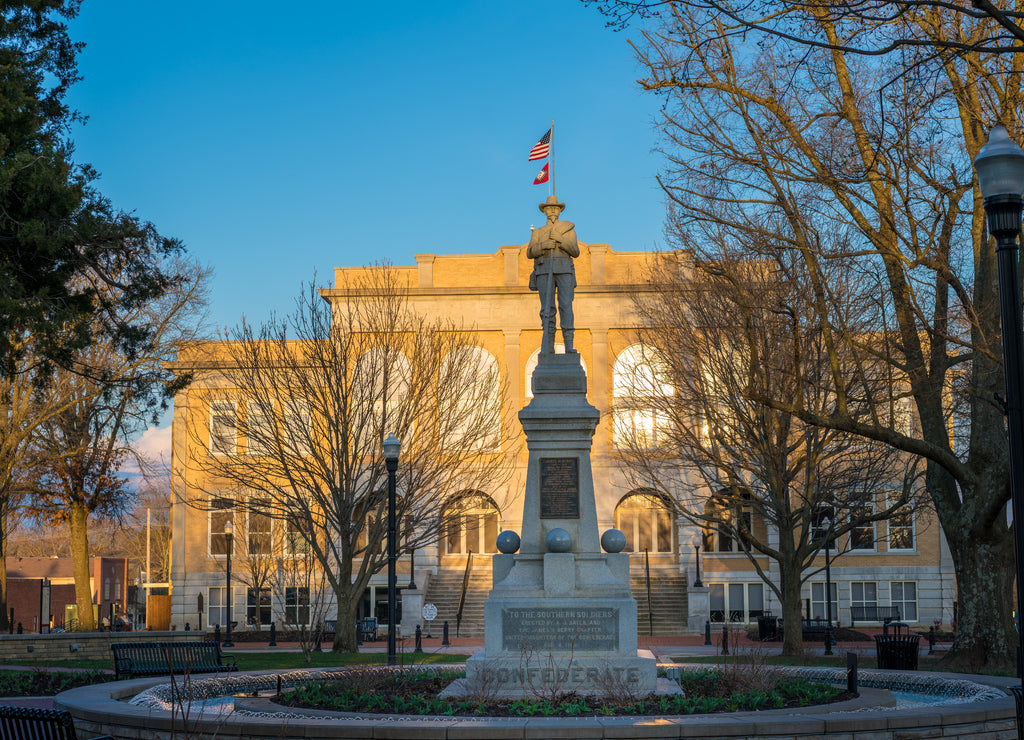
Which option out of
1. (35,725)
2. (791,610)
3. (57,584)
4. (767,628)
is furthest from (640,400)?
(57,584)

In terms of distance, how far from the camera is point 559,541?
14.7 m

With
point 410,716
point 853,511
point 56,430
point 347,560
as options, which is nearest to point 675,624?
point 853,511

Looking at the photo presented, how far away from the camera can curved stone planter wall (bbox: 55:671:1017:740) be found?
9680mm

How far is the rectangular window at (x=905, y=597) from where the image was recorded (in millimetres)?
44469

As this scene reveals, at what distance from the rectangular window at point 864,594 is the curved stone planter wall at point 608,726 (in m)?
34.4

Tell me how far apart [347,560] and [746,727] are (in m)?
18.6

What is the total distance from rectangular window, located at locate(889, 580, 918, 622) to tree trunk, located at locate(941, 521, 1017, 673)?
87.0 feet

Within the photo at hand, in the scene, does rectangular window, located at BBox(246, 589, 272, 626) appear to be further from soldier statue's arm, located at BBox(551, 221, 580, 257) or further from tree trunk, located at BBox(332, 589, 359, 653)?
soldier statue's arm, located at BBox(551, 221, 580, 257)

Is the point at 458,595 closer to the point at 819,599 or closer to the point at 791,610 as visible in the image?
the point at 819,599

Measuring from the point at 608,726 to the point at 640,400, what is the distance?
810 inches

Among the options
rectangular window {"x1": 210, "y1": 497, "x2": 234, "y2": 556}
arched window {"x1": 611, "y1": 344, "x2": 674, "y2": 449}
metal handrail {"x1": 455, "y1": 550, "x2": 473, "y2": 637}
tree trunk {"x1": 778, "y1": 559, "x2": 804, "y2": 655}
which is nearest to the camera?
tree trunk {"x1": 778, "y1": 559, "x2": 804, "y2": 655}

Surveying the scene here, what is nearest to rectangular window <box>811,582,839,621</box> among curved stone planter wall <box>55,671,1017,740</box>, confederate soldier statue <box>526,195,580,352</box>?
confederate soldier statue <box>526,195,580,352</box>

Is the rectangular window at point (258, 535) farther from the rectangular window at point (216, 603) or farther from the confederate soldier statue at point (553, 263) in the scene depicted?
the confederate soldier statue at point (553, 263)

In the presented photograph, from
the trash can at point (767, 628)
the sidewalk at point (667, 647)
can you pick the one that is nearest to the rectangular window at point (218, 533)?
the sidewalk at point (667, 647)
